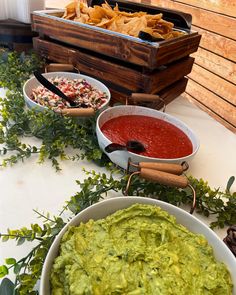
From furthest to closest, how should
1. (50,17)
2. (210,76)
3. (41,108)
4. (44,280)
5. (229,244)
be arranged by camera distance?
1. (210,76)
2. (50,17)
3. (41,108)
4. (229,244)
5. (44,280)

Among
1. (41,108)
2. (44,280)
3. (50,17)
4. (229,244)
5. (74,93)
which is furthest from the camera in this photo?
(50,17)

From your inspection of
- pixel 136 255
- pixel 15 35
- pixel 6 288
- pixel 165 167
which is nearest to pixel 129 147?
pixel 165 167

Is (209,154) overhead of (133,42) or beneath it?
beneath

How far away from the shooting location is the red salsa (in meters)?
0.84

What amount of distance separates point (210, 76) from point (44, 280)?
2614mm

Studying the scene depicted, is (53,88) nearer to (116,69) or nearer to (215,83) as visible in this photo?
(116,69)

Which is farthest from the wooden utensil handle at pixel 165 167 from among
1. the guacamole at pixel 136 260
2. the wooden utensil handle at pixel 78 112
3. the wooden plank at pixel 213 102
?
the wooden plank at pixel 213 102

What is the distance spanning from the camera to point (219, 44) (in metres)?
2.52

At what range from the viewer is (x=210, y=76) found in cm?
272

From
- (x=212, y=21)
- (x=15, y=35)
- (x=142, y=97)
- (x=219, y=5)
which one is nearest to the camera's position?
(x=142, y=97)

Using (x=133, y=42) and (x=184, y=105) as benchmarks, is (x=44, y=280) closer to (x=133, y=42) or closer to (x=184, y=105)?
(x=133, y=42)

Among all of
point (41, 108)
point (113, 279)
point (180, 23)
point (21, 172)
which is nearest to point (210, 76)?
point (180, 23)

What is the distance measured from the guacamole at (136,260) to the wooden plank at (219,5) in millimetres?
2277

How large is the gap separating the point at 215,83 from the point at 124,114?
6.43 feet
